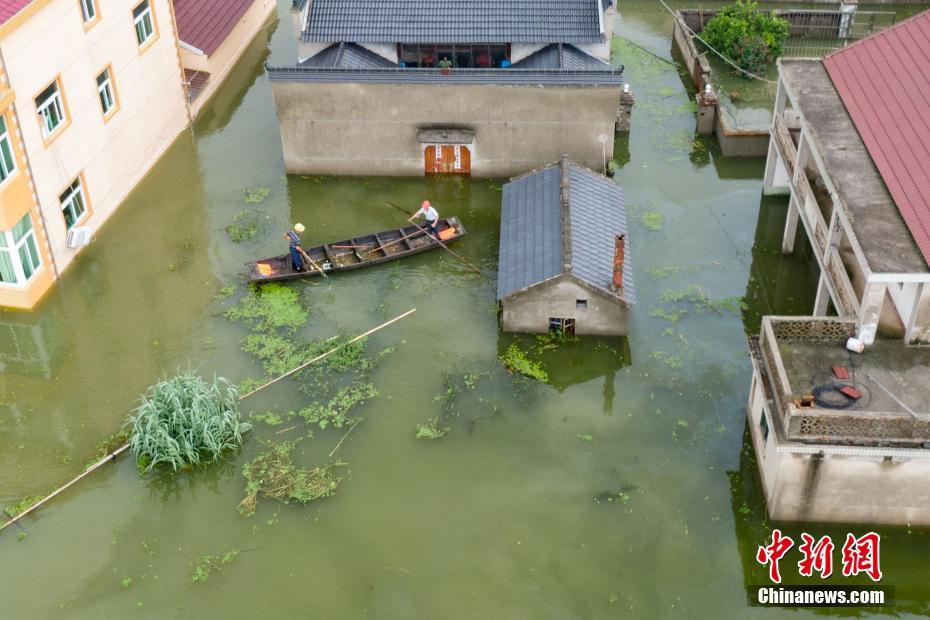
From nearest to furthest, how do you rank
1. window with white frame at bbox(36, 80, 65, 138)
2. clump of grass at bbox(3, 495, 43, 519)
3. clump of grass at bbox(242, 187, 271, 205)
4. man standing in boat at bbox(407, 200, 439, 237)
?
clump of grass at bbox(3, 495, 43, 519) → window with white frame at bbox(36, 80, 65, 138) → man standing in boat at bbox(407, 200, 439, 237) → clump of grass at bbox(242, 187, 271, 205)

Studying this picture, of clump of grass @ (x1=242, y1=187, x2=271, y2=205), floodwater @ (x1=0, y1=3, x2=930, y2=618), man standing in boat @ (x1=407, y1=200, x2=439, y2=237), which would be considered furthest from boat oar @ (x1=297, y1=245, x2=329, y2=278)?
clump of grass @ (x1=242, y1=187, x2=271, y2=205)

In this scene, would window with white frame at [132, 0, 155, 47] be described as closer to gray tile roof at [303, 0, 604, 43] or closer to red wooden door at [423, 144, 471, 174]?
gray tile roof at [303, 0, 604, 43]

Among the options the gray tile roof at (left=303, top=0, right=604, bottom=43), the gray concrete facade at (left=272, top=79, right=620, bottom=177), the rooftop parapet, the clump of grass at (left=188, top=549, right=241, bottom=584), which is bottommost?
the clump of grass at (left=188, top=549, right=241, bottom=584)

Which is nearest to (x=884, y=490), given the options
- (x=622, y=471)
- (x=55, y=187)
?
(x=622, y=471)

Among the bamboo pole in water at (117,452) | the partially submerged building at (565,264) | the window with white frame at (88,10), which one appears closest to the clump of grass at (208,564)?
the bamboo pole in water at (117,452)

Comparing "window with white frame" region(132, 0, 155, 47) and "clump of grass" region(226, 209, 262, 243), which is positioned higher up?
"window with white frame" region(132, 0, 155, 47)

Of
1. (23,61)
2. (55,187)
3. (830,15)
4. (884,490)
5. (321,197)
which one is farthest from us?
(830,15)

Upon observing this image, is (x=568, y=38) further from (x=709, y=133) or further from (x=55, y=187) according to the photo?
(x=55, y=187)
